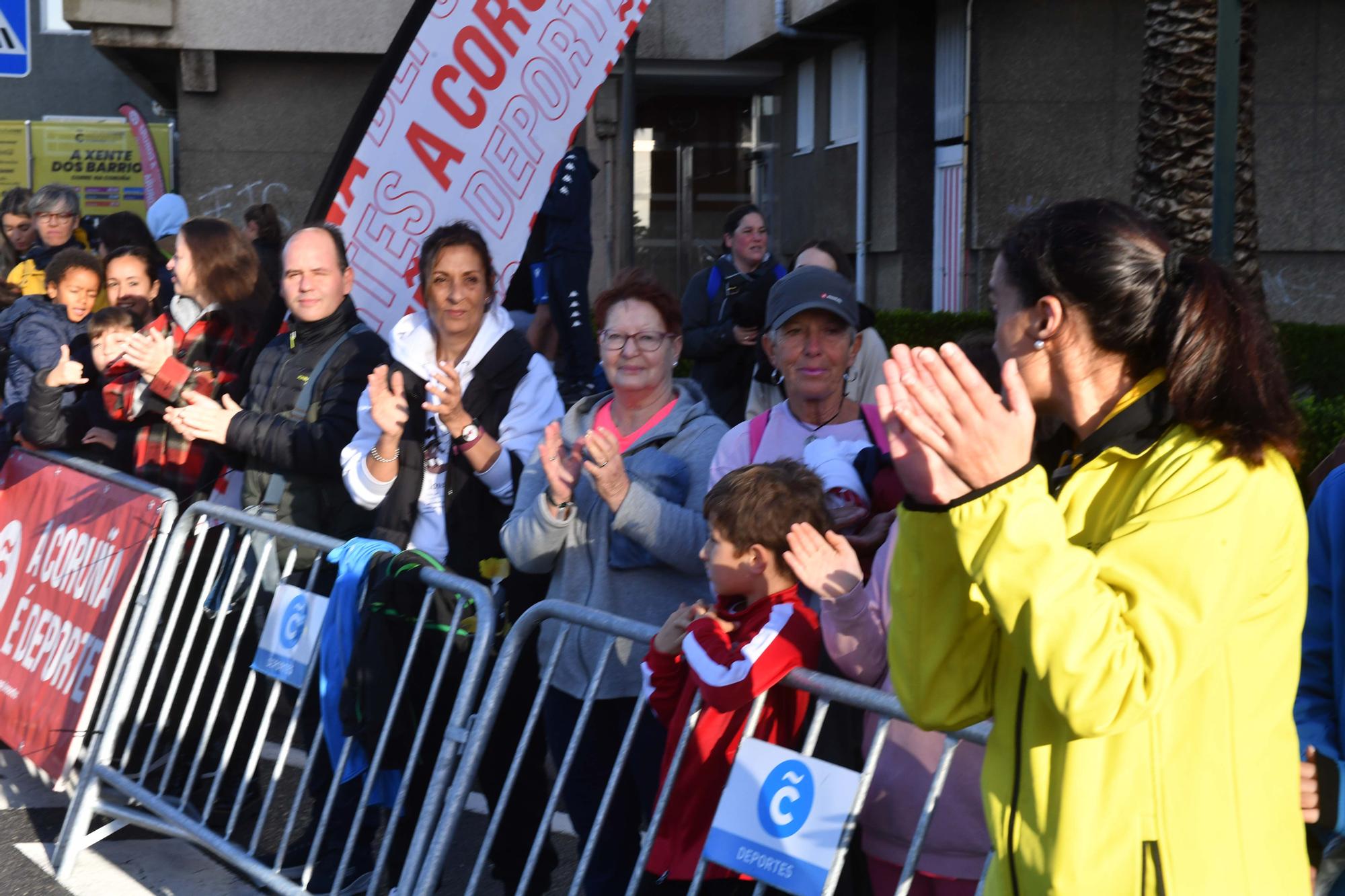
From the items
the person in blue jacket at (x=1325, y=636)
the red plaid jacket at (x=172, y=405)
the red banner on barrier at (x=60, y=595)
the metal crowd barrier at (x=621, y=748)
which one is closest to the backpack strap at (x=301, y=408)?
the red banner on barrier at (x=60, y=595)

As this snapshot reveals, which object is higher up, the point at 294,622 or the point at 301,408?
the point at 301,408

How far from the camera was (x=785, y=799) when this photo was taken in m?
2.91

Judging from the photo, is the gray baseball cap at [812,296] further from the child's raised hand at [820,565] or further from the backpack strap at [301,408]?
the backpack strap at [301,408]

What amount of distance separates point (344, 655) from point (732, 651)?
147cm

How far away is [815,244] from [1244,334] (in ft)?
16.0

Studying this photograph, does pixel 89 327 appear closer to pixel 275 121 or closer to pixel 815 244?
pixel 815 244

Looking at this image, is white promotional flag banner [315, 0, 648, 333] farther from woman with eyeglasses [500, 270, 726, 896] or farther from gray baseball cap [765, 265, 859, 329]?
gray baseball cap [765, 265, 859, 329]

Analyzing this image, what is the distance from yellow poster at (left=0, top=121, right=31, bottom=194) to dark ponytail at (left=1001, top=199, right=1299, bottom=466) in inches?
982

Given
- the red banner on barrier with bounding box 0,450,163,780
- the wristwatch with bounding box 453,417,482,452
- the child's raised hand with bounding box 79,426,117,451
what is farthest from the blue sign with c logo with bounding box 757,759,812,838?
the child's raised hand with bounding box 79,426,117,451

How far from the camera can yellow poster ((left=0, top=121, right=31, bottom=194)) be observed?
2405cm

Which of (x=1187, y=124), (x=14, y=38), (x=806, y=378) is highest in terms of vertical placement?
(x=14, y=38)

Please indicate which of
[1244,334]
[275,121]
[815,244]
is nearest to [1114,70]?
[815,244]

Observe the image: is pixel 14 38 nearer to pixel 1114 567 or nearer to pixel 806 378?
pixel 806 378

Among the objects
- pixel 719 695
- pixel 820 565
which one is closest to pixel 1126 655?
pixel 820 565
